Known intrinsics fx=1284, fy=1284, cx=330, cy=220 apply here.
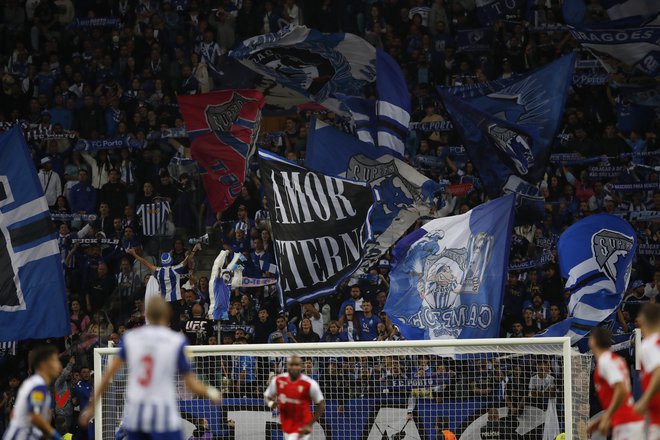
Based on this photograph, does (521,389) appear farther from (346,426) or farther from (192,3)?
(192,3)

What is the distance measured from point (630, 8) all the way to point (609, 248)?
588 centimetres

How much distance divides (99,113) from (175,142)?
1.67 metres

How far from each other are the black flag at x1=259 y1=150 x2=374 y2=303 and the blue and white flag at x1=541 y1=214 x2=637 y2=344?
274cm

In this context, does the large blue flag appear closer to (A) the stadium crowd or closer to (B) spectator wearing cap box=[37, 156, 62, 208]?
(A) the stadium crowd

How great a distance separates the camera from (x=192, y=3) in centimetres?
2703

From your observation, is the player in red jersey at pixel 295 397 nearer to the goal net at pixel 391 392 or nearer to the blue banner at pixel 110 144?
the goal net at pixel 391 392

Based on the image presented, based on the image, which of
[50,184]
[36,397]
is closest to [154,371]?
[36,397]

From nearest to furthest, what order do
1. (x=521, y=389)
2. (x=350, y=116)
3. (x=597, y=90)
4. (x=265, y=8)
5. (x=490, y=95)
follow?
(x=521, y=389) < (x=490, y=95) < (x=350, y=116) < (x=597, y=90) < (x=265, y=8)

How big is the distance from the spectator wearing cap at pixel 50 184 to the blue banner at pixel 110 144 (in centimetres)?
86

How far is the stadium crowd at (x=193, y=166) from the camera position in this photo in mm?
19281

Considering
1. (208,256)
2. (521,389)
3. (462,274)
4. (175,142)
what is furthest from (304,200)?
(175,142)

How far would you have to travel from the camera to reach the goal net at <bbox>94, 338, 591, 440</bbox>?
16.1 metres

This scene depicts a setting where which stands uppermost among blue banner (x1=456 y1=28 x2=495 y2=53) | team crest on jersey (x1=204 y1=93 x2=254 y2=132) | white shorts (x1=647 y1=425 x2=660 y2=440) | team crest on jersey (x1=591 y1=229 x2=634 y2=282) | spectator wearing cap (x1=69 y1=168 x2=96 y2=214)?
blue banner (x1=456 y1=28 x2=495 y2=53)

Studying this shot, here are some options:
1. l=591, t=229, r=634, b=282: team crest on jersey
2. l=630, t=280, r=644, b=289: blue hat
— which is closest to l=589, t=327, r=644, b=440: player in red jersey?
l=591, t=229, r=634, b=282: team crest on jersey
